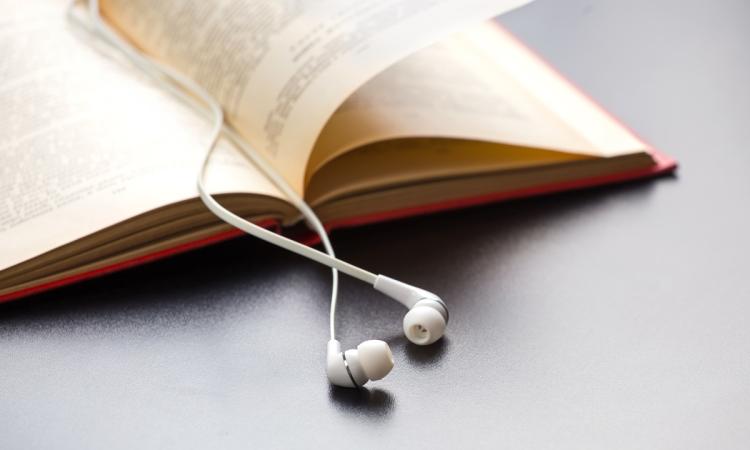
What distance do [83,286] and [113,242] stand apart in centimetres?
3

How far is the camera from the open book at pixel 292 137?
0.68 m

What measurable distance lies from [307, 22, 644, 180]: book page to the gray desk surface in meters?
0.05

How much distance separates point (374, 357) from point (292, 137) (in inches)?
8.8

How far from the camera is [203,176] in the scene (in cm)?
71

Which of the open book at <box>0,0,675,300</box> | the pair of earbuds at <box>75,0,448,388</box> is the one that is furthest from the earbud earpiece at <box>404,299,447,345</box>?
the open book at <box>0,0,675,300</box>

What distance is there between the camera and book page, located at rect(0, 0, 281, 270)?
67 cm

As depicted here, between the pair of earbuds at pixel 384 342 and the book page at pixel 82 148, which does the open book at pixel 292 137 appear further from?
the pair of earbuds at pixel 384 342

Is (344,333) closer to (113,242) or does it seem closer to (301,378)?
(301,378)

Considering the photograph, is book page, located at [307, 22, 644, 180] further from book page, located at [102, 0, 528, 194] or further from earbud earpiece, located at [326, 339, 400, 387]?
earbud earpiece, located at [326, 339, 400, 387]

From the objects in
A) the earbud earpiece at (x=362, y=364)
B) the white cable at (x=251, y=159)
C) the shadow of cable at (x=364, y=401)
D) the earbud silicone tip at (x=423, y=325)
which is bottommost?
the shadow of cable at (x=364, y=401)

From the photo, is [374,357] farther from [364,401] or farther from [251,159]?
[251,159]

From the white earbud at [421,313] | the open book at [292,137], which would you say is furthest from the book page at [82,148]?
the white earbud at [421,313]

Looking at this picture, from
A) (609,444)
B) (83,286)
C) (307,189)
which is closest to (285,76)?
(307,189)

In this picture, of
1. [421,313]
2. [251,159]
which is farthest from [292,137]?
[421,313]
